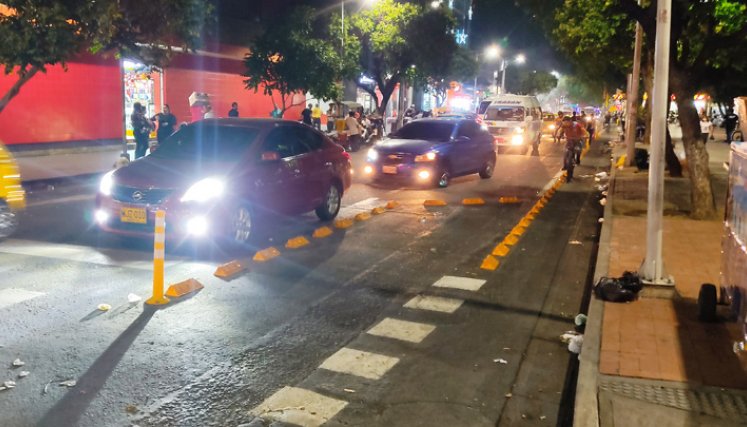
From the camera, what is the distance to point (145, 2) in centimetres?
1514

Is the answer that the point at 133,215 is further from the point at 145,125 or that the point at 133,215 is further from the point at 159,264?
the point at 145,125

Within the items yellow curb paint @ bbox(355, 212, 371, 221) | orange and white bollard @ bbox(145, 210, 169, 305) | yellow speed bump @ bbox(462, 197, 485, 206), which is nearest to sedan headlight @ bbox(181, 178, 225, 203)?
orange and white bollard @ bbox(145, 210, 169, 305)

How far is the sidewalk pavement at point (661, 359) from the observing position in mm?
4448

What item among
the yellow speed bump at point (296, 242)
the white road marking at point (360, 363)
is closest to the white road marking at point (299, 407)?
the white road marking at point (360, 363)

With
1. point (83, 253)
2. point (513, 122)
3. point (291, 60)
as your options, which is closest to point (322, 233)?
point (83, 253)

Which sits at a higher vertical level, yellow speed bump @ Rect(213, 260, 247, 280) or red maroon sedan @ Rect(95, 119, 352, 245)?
red maroon sedan @ Rect(95, 119, 352, 245)

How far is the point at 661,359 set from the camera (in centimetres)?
539

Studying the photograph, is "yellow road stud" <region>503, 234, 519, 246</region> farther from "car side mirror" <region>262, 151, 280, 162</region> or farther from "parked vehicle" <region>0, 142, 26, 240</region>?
"parked vehicle" <region>0, 142, 26, 240</region>

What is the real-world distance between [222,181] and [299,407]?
479 centimetres

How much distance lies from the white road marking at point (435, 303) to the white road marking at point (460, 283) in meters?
0.50

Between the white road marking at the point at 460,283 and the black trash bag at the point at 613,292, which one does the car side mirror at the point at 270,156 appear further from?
the black trash bag at the point at 613,292

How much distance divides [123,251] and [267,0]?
82.1 ft

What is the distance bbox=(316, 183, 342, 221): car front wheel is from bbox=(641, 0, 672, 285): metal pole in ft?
18.0

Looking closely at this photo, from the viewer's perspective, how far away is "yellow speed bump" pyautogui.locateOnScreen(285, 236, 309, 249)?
9562 mm
